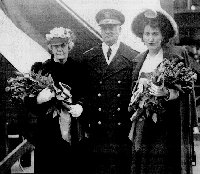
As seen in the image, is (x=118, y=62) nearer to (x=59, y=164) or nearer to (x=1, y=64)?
(x=59, y=164)

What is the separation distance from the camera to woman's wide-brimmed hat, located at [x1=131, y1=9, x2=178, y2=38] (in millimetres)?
3617

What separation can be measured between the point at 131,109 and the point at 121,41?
0.79 metres

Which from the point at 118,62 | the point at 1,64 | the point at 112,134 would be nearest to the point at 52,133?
the point at 112,134

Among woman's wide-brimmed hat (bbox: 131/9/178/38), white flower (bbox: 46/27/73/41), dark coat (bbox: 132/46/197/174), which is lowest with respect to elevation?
dark coat (bbox: 132/46/197/174)

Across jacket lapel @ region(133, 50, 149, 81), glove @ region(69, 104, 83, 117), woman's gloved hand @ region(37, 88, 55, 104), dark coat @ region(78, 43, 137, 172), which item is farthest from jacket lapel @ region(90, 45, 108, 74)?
woman's gloved hand @ region(37, 88, 55, 104)

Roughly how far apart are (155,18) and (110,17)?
1.45 ft

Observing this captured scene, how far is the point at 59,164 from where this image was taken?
12.5ft

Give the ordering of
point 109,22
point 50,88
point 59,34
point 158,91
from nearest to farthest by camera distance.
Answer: point 158,91
point 50,88
point 59,34
point 109,22

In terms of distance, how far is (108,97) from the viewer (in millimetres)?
3791

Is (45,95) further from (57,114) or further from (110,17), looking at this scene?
(110,17)

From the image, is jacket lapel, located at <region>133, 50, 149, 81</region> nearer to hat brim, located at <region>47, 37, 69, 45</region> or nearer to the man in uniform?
the man in uniform

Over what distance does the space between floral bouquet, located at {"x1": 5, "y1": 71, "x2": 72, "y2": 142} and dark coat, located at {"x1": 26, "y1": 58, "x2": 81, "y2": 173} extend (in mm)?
65

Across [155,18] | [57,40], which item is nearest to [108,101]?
[57,40]

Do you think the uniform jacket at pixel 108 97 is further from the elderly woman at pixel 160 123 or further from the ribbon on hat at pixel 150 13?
the ribbon on hat at pixel 150 13
